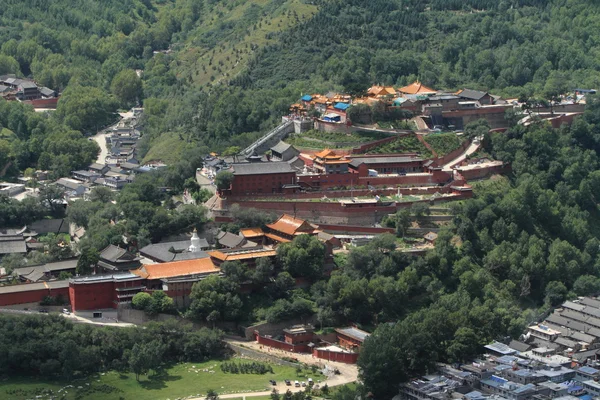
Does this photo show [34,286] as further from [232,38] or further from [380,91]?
[232,38]

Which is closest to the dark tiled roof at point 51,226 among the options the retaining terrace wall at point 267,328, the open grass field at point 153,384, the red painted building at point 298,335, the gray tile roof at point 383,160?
the gray tile roof at point 383,160

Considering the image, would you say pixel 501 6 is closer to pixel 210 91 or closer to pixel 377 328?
pixel 210 91

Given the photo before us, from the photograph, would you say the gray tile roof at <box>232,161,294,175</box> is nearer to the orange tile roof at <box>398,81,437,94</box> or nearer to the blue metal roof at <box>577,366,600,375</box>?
the orange tile roof at <box>398,81,437,94</box>

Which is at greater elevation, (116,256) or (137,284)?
(116,256)

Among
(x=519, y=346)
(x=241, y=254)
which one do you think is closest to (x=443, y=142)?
(x=241, y=254)

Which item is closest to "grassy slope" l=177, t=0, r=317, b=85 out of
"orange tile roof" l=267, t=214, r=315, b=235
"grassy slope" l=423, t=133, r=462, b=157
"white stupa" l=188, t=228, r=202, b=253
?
"grassy slope" l=423, t=133, r=462, b=157

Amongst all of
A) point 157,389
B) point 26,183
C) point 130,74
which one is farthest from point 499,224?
point 130,74

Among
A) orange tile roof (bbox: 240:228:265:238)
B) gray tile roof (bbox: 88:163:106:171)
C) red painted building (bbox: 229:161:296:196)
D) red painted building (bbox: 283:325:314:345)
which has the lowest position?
red painted building (bbox: 283:325:314:345)
